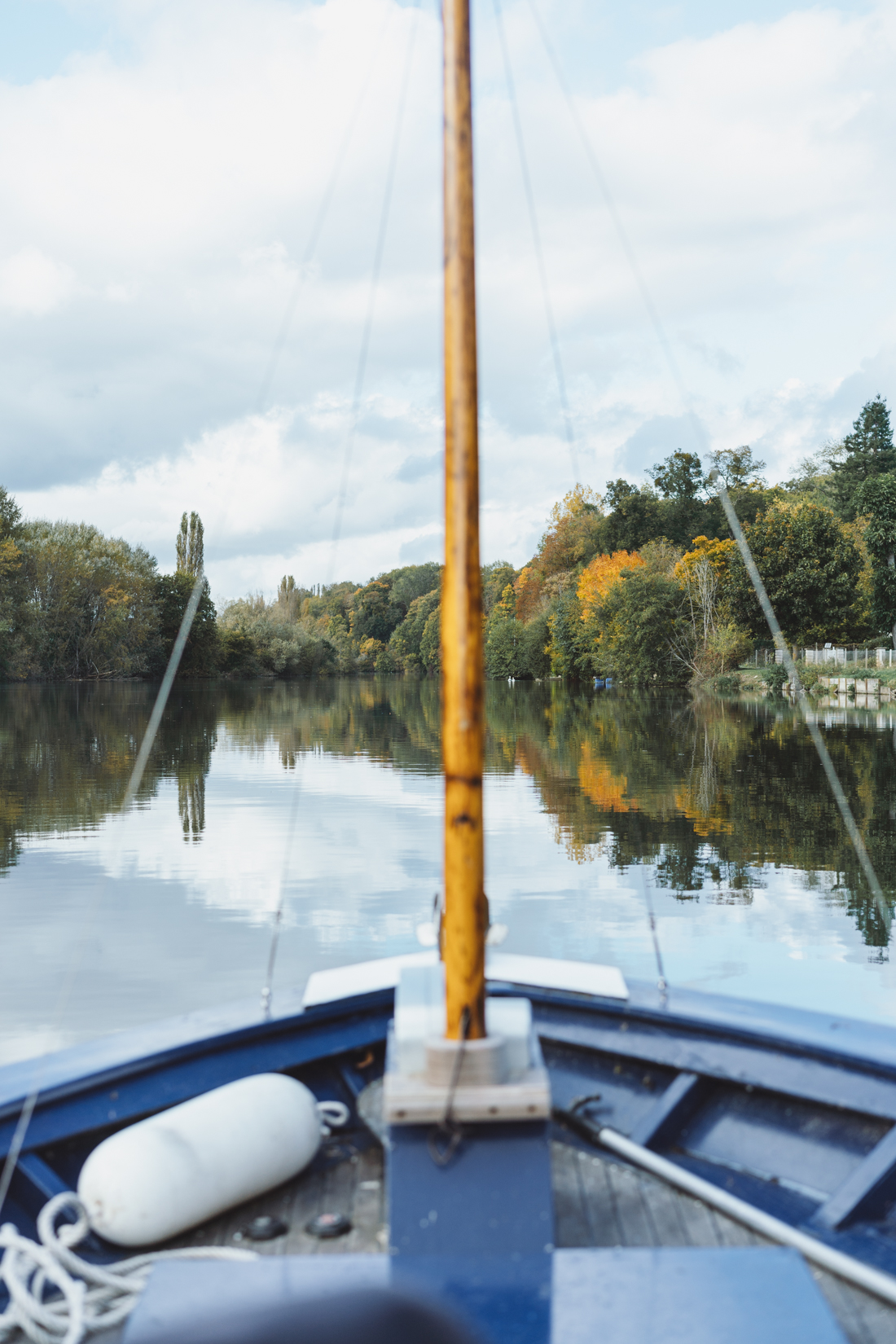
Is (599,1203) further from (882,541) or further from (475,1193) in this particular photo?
(882,541)

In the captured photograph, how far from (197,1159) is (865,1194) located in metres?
1.63

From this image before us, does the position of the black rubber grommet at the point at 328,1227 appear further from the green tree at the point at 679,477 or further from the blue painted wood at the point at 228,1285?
the green tree at the point at 679,477

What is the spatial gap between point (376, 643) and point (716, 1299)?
8066 cm

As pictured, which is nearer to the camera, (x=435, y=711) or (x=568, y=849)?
(x=568, y=849)

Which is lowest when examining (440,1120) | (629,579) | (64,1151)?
(64,1151)

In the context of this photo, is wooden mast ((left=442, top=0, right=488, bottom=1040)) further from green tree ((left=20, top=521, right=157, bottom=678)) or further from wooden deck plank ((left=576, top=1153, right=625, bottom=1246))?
green tree ((left=20, top=521, right=157, bottom=678))

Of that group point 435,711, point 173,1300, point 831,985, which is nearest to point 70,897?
point 831,985

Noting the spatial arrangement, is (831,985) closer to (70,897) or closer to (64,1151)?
(64,1151)

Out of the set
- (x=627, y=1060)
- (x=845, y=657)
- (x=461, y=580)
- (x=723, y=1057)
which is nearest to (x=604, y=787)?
(x=627, y=1060)

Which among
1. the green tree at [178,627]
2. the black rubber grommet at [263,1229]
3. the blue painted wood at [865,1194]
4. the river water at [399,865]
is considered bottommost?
the river water at [399,865]

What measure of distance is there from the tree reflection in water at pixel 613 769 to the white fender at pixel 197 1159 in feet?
20.1

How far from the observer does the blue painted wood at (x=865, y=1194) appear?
2.48 m

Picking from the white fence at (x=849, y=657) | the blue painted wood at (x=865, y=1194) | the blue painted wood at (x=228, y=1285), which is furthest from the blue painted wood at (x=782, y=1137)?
the white fence at (x=849, y=657)

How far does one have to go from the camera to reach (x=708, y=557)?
41969mm
